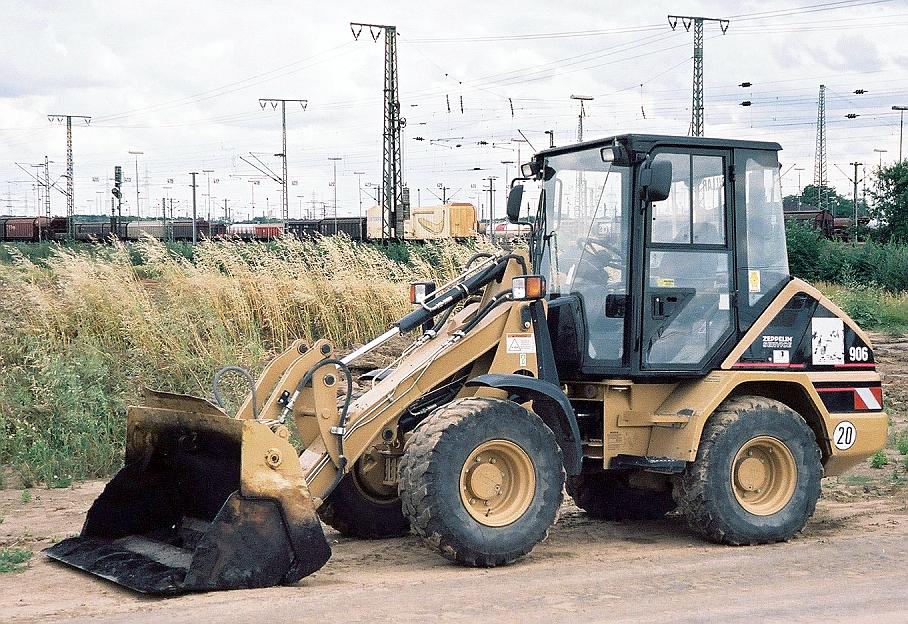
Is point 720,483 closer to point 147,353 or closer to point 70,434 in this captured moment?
point 70,434

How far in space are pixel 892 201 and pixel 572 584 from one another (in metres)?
40.5

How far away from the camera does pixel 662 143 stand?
814cm

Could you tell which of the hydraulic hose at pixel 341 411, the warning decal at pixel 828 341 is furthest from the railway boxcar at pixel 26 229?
the warning decal at pixel 828 341

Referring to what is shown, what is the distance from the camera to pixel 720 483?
26.2 ft

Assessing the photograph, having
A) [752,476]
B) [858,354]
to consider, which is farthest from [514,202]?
[858,354]

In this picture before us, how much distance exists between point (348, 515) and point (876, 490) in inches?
192

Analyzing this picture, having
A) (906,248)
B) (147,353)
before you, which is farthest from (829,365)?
(906,248)

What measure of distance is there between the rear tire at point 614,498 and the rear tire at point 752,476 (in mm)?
1015

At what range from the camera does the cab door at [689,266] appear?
8125mm

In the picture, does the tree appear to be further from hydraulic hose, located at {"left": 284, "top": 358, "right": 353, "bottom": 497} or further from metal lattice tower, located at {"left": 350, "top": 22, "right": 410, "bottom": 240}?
hydraulic hose, located at {"left": 284, "top": 358, "right": 353, "bottom": 497}

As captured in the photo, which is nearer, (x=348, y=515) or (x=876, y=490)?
(x=348, y=515)

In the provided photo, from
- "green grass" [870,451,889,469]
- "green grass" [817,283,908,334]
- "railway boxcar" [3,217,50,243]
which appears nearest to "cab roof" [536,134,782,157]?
"green grass" [870,451,889,469]

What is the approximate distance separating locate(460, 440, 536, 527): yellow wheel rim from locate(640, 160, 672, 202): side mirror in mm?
1952

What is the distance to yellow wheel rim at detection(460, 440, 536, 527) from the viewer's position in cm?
727
